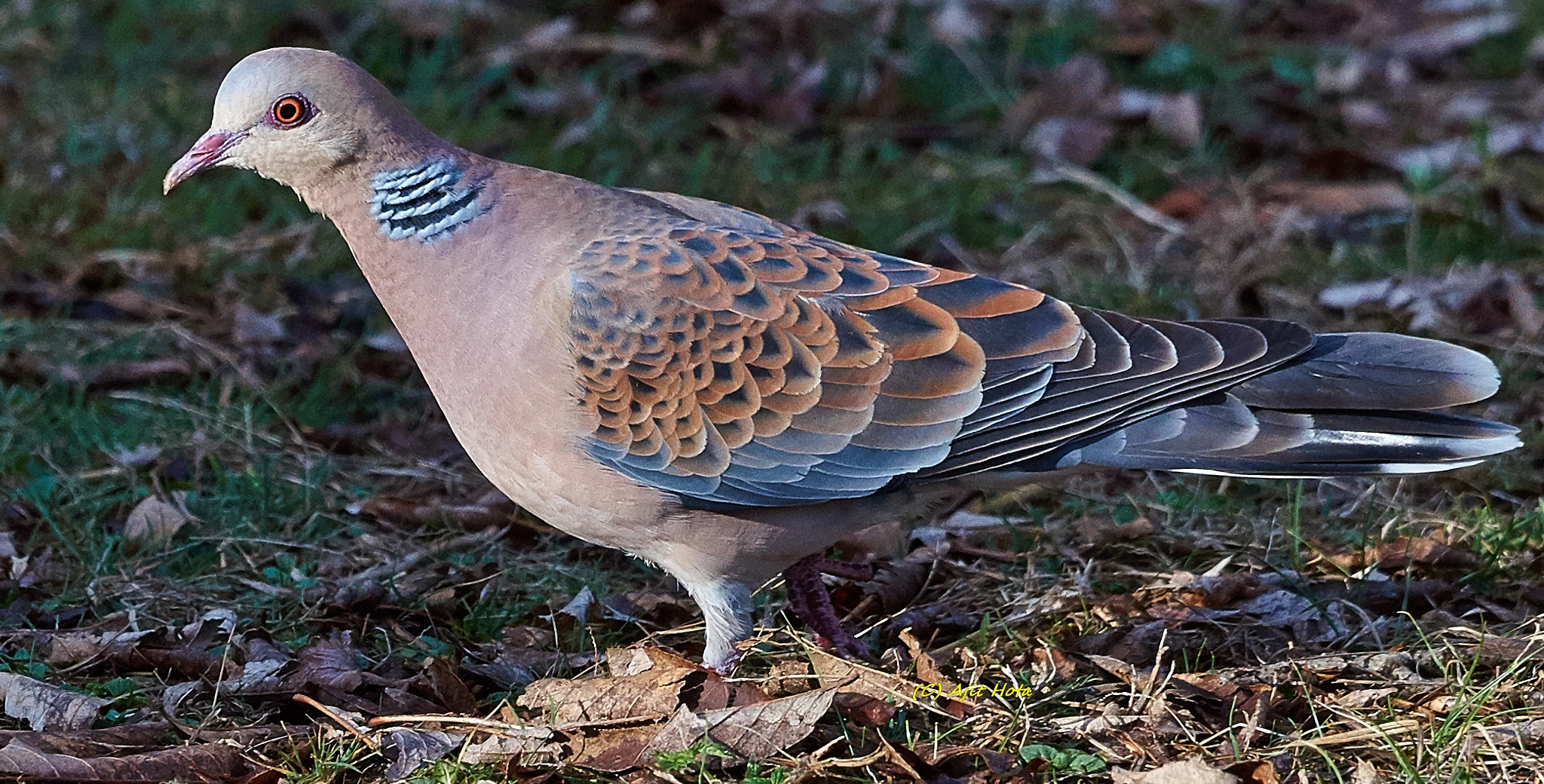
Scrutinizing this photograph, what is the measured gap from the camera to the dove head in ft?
11.5

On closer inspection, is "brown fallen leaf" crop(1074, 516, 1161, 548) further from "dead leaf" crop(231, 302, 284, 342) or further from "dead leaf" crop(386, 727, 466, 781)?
"dead leaf" crop(231, 302, 284, 342)

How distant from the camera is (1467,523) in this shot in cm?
422

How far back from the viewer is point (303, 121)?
3.50 m

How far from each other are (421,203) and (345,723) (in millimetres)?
1036

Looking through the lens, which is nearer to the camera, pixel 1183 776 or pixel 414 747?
pixel 1183 776

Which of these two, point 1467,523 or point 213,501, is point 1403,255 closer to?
point 1467,523

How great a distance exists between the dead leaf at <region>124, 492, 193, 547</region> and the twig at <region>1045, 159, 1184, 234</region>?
352 cm

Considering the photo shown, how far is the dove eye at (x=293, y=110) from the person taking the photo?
138 inches

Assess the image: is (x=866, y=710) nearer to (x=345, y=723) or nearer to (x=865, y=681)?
(x=865, y=681)

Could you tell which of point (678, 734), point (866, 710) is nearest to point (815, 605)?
point (866, 710)

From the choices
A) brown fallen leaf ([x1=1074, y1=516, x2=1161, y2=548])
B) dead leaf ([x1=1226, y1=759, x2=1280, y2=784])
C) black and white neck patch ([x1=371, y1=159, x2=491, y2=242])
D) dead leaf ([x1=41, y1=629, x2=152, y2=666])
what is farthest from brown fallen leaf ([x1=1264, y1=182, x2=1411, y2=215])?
dead leaf ([x1=41, y1=629, x2=152, y2=666])

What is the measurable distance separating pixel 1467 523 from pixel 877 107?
11.9ft

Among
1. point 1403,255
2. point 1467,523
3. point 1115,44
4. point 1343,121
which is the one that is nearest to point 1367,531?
point 1467,523

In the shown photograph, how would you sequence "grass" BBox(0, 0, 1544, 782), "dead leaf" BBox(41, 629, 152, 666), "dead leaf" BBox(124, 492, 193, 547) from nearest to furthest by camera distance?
"dead leaf" BBox(41, 629, 152, 666) → "grass" BBox(0, 0, 1544, 782) → "dead leaf" BBox(124, 492, 193, 547)
